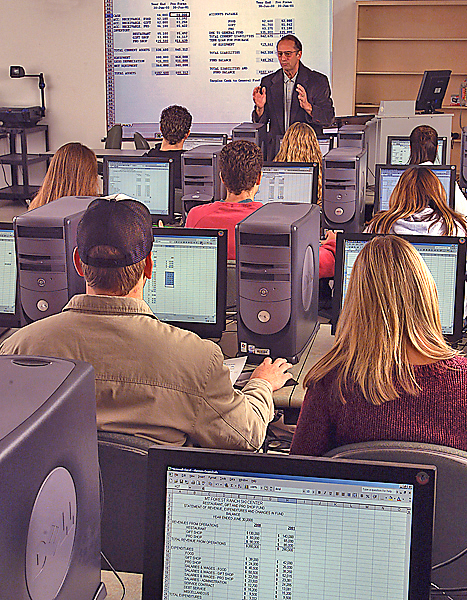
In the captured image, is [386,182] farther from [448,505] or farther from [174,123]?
[448,505]

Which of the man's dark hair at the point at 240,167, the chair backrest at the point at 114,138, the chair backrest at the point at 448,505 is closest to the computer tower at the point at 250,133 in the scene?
the man's dark hair at the point at 240,167

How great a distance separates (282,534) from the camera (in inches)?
32.4

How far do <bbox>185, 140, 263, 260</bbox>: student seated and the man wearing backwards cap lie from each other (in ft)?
5.13

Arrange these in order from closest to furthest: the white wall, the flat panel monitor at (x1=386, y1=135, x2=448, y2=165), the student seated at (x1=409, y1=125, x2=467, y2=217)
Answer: the student seated at (x1=409, y1=125, x2=467, y2=217), the flat panel monitor at (x1=386, y1=135, x2=448, y2=165), the white wall

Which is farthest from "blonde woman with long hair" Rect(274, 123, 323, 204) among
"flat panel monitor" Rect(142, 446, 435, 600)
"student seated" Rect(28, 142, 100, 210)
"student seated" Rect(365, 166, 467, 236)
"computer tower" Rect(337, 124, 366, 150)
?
"flat panel monitor" Rect(142, 446, 435, 600)

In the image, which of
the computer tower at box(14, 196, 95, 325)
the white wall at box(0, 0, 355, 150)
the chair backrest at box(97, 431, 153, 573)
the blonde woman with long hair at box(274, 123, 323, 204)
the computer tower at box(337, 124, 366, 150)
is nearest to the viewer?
the chair backrest at box(97, 431, 153, 573)

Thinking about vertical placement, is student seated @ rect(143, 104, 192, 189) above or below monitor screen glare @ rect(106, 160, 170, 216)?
above

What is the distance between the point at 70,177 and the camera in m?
3.33

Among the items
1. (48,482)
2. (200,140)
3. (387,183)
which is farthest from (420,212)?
(200,140)

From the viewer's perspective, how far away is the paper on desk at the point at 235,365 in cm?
211

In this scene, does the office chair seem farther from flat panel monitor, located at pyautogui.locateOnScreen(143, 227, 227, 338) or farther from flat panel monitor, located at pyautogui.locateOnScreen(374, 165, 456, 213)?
flat panel monitor, located at pyautogui.locateOnScreen(143, 227, 227, 338)

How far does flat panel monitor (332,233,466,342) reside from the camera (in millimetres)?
2268

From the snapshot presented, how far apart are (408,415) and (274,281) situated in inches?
31.9

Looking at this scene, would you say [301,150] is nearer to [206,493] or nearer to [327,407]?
[327,407]
